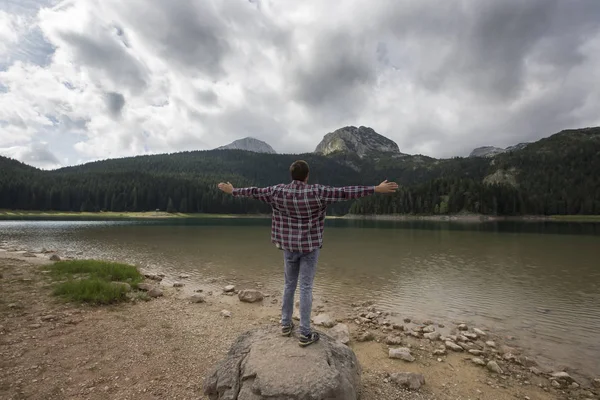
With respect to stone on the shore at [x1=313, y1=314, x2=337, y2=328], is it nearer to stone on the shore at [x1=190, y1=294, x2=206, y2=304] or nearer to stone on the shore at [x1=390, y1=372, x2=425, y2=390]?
stone on the shore at [x1=390, y1=372, x2=425, y2=390]

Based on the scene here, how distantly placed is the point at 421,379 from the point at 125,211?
183 metres

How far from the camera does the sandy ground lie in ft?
20.1

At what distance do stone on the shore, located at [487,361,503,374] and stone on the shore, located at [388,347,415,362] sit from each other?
2038mm

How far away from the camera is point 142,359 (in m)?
7.39

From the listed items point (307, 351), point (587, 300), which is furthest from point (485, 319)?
point (307, 351)

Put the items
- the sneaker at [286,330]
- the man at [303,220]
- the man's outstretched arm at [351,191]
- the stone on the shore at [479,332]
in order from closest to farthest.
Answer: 1. the man's outstretched arm at [351,191]
2. the man at [303,220]
3. the sneaker at [286,330]
4. the stone on the shore at [479,332]

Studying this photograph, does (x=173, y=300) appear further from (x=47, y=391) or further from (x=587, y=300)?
(x=587, y=300)

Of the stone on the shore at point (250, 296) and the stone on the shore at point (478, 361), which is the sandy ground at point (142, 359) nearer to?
the stone on the shore at point (478, 361)

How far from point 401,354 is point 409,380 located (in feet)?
5.90

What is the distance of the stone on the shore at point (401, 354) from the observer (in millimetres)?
8464

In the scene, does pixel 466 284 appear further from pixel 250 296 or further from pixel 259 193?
pixel 259 193

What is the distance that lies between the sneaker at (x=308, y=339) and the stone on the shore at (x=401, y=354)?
3.52 meters

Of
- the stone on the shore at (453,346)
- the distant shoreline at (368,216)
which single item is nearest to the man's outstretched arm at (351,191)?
the stone on the shore at (453,346)

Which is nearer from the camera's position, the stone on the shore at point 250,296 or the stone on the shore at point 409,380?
the stone on the shore at point 409,380
